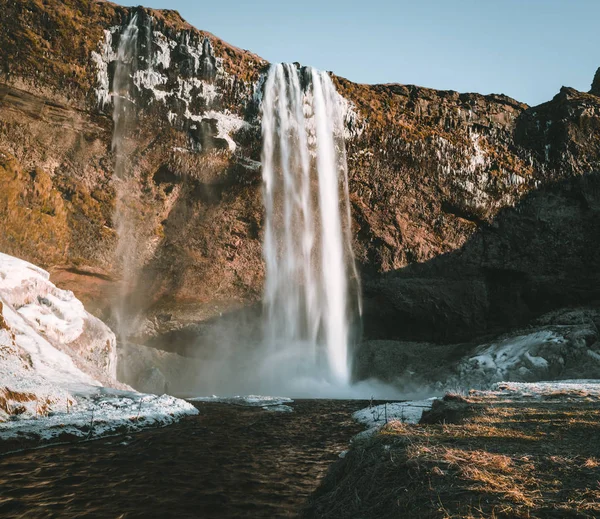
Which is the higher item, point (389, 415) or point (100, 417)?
point (100, 417)

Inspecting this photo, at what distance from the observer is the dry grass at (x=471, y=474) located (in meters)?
4.46

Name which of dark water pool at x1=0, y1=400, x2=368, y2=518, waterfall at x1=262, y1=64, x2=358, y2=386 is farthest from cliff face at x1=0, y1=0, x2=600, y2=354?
dark water pool at x1=0, y1=400, x2=368, y2=518

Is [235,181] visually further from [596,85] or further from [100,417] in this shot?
[596,85]

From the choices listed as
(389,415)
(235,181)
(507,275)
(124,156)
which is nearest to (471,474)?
(389,415)

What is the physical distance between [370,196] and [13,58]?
34242 mm

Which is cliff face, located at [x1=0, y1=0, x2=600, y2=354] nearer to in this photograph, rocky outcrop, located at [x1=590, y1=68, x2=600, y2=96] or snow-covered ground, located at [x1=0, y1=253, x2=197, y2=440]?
snow-covered ground, located at [x1=0, y1=253, x2=197, y2=440]

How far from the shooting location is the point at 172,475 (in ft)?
32.8

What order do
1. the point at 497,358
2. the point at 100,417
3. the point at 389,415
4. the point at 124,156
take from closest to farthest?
the point at 100,417 < the point at 389,415 < the point at 124,156 < the point at 497,358

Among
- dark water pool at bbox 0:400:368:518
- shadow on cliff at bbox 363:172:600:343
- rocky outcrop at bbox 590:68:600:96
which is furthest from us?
rocky outcrop at bbox 590:68:600:96

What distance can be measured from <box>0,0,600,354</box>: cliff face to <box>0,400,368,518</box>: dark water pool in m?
30.5

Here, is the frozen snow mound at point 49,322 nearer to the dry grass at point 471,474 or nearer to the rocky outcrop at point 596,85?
the dry grass at point 471,474

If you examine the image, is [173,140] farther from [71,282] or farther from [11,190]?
[71,282]

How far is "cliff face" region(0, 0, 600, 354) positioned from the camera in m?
37.2

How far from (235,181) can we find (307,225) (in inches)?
356
